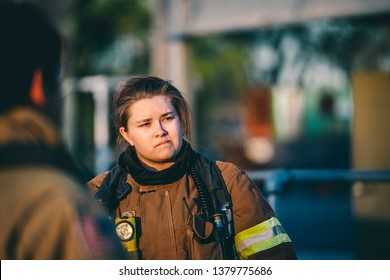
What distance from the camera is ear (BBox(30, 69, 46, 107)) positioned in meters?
1.59

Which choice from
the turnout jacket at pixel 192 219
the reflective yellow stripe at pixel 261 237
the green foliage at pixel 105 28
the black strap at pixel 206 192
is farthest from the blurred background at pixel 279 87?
the reflective yellow stripe at pixel 261 237

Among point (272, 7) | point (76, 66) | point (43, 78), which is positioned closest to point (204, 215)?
point (43, 78)

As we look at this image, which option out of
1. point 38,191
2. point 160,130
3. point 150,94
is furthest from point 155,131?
point 38,191

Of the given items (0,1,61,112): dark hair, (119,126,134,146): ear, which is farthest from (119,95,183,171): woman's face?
(0,1,61,112): dark hair

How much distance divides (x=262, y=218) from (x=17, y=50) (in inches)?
34.0

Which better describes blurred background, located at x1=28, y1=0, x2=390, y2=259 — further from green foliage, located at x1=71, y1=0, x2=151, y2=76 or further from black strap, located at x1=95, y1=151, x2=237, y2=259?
black strap, located at x1=95, y1=151, x2=237, y2=259

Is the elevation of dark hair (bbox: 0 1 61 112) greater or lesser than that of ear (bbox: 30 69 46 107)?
greater

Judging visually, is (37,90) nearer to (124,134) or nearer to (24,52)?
(24,52)

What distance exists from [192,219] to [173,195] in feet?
0.31

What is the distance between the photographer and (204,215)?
2.09 meters

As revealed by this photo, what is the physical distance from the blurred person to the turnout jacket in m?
0.54

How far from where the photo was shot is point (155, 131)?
7.13 ft

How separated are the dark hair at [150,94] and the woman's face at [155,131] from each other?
1cm

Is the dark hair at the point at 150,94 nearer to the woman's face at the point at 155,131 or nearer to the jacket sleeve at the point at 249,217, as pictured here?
the woman's face at the point at 155,131
